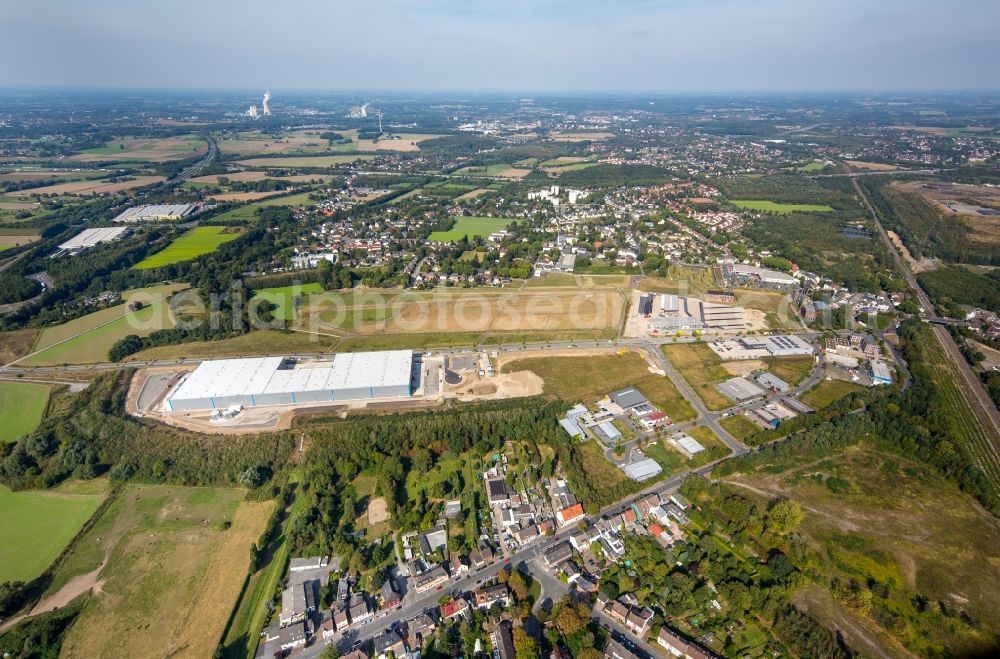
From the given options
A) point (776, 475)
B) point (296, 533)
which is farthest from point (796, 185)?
point (296, 533)

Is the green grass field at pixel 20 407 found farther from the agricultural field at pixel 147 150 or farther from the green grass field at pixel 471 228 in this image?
the agricultural field at pixel 147 150

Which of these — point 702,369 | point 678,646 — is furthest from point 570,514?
point 702,369

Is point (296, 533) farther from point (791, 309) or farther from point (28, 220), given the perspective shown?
point (28, 220)

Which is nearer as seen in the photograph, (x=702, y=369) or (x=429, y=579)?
(x=429, y=579)

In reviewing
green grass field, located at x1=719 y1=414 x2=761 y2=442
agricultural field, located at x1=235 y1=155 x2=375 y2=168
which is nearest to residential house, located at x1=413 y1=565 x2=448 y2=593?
green grass field, located at x1=719 y1=414 x2=761 y2=442

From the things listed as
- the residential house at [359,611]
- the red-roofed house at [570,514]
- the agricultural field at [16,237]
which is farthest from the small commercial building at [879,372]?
the agricultural field at [16,237]

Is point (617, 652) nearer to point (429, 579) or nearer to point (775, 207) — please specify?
Answer: point (429, 579)
